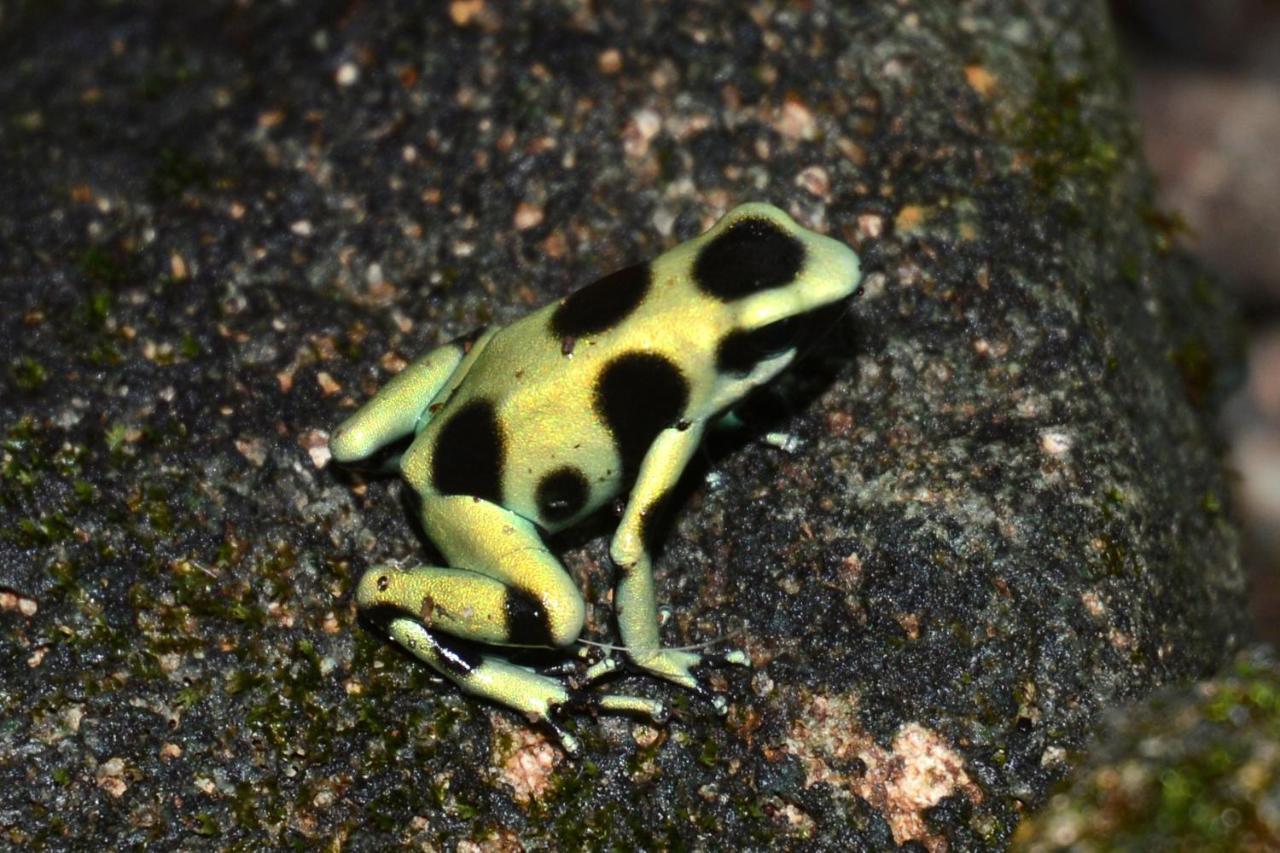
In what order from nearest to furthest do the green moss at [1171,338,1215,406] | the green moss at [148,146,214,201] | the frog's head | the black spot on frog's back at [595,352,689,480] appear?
the frog's head → the black spot on frog's back at [595,352,689,480] → the green moss at [148,146,214,201] → the green moss at [1171,338,1215,406]

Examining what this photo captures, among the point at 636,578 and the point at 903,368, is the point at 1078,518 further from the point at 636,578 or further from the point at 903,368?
the point at 636,578

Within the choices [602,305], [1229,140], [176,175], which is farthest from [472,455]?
[1229,140]

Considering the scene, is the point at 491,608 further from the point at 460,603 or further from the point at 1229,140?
the point at 1229,140

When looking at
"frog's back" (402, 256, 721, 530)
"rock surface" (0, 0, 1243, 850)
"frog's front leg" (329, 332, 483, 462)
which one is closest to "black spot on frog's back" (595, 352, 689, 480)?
"frog's back" (402, 256, 721, 530)

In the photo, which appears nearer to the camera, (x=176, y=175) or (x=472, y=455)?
(x=472, y=455)

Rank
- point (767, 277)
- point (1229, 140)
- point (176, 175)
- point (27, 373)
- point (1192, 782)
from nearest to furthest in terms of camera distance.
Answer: point (1192, 782) < point (767, 277) < point (27, 373) < point (176, 175) < point (1229, 140)

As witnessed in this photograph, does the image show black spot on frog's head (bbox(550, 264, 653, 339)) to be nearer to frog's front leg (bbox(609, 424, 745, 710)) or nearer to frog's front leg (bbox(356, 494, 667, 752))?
frog's front leg (bbox(609, 424, 745, 710))

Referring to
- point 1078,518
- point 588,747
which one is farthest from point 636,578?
point 1078,518
